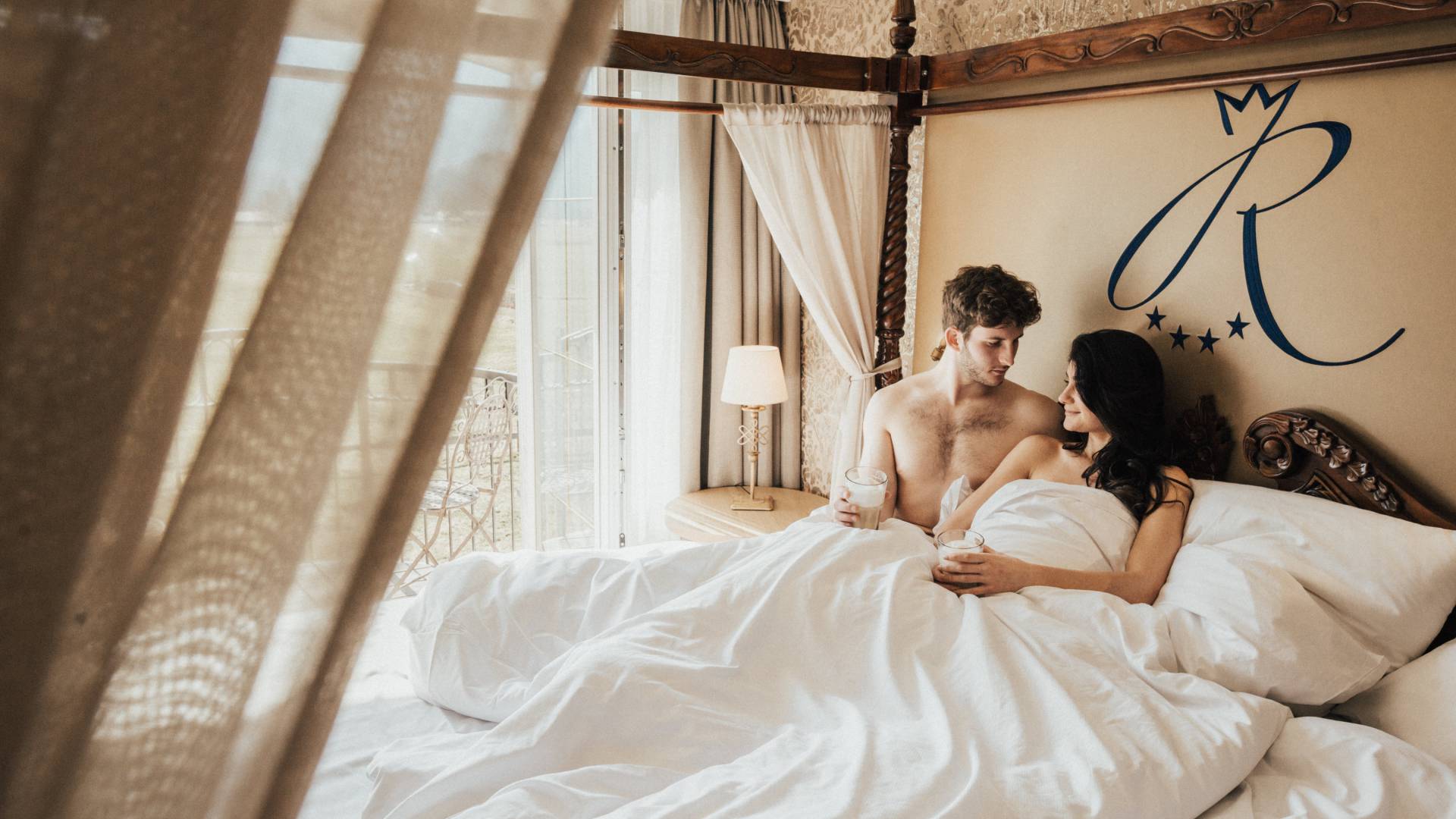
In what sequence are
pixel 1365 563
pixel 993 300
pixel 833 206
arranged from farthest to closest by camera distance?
pixel 833 206 < pixel 993 300 < pixel 1365 563

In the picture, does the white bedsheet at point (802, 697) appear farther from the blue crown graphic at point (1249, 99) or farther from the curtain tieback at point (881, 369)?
the blue crown graphic at point (1249, 99)

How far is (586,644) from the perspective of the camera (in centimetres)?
171

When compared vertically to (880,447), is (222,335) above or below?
above

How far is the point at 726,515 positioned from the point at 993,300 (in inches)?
56.1

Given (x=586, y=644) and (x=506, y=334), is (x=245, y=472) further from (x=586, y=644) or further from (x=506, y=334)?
(x=506, y=334)

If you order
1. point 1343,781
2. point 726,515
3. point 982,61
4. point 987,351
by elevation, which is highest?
point 982,61

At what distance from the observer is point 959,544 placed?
81.7 inches

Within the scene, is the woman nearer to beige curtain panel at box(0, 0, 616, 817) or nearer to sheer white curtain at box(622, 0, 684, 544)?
sheer white curtain at box(622, 0, 684, 544)

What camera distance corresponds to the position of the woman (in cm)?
209

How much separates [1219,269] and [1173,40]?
0.60m

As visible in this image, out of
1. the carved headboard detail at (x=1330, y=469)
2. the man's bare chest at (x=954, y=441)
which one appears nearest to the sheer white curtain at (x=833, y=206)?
the man's bare chest at (x=954, y=441)

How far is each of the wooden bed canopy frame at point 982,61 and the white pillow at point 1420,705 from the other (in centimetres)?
123

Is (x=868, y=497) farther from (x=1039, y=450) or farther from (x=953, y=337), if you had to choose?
(x=953, y=337)

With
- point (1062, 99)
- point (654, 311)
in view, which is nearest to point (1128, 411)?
point (1062, 99)
